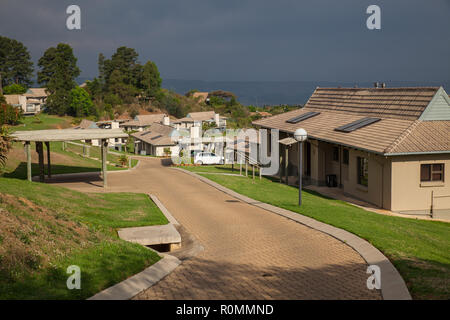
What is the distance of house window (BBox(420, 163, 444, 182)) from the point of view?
21.2m

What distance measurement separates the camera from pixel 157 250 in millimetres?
13141

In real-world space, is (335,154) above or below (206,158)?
above

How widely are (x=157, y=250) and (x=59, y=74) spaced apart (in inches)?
3899

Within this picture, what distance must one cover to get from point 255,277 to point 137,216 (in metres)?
6.77

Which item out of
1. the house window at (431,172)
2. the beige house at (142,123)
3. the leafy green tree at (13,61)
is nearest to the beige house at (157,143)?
the beige house at (142,123)

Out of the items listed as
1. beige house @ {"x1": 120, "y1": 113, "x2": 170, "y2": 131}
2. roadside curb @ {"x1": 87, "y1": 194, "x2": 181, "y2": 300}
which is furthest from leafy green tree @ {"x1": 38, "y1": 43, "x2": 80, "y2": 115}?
roadside curb @ {"x1": 87, "y1": 194, "x2": 181, "y2": 300}

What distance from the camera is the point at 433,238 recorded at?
595 inches

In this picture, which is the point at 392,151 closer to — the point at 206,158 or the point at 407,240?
the point at 407,240

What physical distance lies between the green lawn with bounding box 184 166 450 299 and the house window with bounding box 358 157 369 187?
14.1 ft

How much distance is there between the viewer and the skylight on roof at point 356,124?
2464 centimetres

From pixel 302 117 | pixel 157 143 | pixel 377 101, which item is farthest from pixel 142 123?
pixel 377 101

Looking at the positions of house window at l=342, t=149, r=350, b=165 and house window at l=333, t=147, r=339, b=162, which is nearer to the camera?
house window at l=342, t=149, r=350, b=165

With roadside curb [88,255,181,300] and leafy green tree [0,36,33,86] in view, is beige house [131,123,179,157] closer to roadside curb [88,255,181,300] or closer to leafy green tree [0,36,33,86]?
roadside curb [88,255,181,300]
